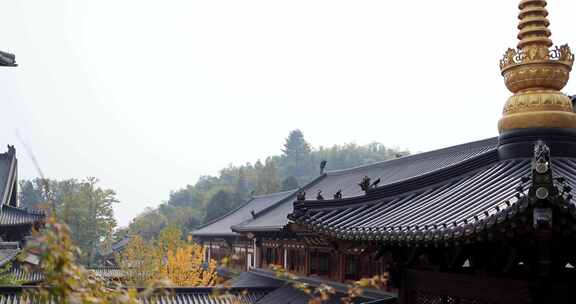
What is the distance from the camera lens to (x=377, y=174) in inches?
1119

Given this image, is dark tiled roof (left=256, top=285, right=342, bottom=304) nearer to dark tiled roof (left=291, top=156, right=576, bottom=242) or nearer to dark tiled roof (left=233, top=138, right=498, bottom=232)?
dark tiled roof (left=233, top=138, right=498, bottom=232)

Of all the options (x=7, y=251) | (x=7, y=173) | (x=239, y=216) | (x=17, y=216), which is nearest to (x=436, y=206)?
(x=7, y=251)

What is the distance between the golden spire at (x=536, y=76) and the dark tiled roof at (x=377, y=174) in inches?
513

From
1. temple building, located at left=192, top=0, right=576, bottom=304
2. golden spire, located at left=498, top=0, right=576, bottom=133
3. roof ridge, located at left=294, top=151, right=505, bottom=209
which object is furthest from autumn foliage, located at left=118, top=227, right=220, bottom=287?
golden spire, located at left=498, top=0, right=576, bottom=133

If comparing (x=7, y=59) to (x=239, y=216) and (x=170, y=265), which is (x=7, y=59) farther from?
(x=239, y=216)

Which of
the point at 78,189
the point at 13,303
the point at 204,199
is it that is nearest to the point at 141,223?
the point at 78,189

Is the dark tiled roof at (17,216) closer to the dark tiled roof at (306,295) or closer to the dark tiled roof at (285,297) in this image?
the dark tiled roof at (285,297)

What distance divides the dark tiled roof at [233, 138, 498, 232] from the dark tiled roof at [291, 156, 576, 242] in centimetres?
1237

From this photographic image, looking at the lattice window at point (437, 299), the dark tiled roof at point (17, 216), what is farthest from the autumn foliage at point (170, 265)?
the lattice window at point (437, 299)

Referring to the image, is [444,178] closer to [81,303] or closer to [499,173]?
[499,173]

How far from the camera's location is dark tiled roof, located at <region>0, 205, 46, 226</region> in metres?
24.9

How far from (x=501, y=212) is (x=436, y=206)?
2344mm

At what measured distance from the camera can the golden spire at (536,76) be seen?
687cm

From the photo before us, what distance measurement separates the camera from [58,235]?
3367mm
